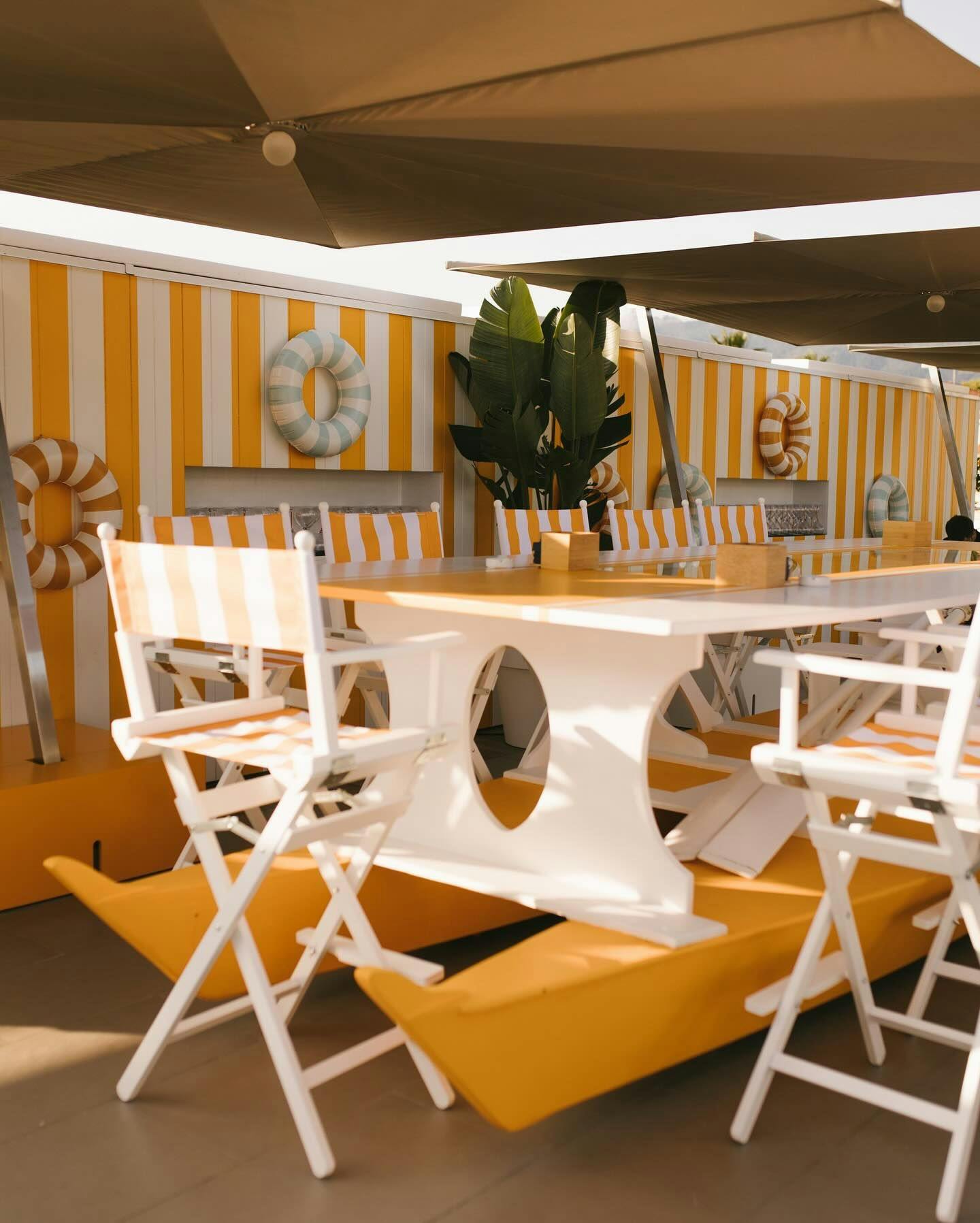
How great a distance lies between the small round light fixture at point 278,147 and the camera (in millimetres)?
3480

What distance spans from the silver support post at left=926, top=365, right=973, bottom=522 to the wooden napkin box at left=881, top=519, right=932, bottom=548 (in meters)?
5.47

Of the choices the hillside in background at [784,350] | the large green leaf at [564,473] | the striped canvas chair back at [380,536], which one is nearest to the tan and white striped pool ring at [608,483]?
the large green leaf at [564,473]

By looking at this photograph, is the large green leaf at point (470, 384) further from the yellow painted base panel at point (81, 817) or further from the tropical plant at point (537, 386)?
the yellow painted base panel at point (81, 817)

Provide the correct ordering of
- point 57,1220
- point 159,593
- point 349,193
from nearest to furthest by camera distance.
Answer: point 57,1220, point 159,593, point 349,193

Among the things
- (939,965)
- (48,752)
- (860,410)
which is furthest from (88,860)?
(860,410)

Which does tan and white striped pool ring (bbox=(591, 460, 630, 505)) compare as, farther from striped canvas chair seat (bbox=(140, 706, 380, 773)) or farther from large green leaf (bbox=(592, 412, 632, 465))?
striped canvas chair seat (bbox=(140, 706, 380, 773))

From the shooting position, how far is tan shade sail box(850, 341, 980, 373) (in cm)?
873

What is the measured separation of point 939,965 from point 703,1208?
100cm

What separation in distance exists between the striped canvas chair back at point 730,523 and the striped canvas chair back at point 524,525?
910mm

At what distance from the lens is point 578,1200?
219cm

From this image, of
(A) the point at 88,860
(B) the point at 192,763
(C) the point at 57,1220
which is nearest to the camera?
(C) the point at 57,1220

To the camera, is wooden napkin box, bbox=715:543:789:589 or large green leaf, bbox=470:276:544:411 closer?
wooden napkin box, bbox=715:543:789:589

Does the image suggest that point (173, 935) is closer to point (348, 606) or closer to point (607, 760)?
point (607, 760)

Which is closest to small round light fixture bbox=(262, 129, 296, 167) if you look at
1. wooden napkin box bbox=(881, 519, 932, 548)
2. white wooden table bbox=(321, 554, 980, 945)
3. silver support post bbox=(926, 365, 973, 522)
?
white wooden table bbox=(321, 554, 980, 945)
